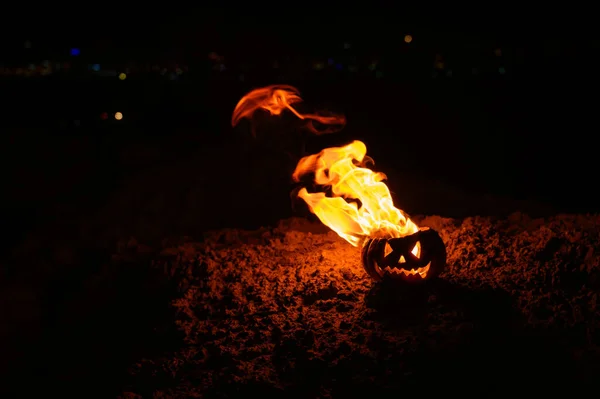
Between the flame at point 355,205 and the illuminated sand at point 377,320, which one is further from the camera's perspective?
the flame at point 355,205

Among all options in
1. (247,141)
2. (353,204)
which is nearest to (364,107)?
(247,141)

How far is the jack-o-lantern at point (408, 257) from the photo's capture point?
4.27 metres

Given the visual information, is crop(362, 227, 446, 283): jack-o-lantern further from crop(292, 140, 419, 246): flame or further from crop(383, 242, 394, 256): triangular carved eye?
crop(292, 140, 419, 246): flame

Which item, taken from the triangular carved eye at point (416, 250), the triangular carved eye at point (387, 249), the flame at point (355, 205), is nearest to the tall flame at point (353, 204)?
the flame at point (355, 205)

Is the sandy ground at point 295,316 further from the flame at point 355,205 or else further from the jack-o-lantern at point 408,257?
the flame at point 355,205

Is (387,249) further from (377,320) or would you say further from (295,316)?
(295,316)

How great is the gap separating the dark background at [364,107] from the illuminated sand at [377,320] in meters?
2.26

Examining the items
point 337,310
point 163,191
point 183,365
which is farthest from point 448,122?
point 183,365

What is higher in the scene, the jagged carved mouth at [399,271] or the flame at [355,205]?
the flame at [355,205]

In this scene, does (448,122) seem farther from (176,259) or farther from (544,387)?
(544,387)

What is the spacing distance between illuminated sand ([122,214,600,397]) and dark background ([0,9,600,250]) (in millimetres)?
2260

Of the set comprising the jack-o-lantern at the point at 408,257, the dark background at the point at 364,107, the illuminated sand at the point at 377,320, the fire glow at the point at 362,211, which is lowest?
the illuminated sand at the point at 377,320

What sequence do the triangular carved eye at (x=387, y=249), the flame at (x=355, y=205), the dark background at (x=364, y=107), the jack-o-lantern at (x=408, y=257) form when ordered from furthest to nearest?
the dark background at (x=364, y=107) → the flame at (x=355, y=205) → the triangular carved eye at (x=387, y=249) → the jack-o-lantern at (x=408, y=257)

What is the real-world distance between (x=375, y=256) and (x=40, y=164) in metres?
8.73
